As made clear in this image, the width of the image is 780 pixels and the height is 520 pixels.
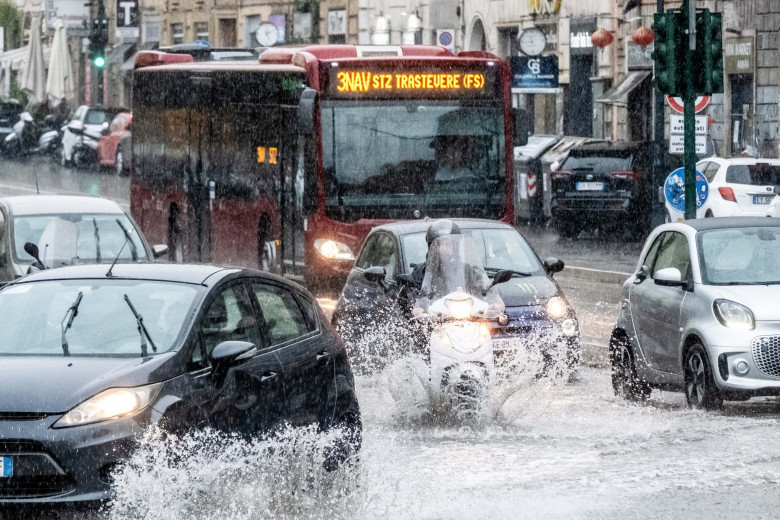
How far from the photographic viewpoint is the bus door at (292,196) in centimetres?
2083

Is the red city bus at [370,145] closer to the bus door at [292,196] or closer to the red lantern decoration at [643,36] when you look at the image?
the bus door at [292,196]

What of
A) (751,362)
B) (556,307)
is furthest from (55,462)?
(556,307)

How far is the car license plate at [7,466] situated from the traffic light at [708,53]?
536 inches

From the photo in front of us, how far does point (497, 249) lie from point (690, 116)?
5347 millimetres

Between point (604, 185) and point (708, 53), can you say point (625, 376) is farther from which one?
point (604, 185)

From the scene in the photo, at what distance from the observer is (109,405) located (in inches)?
304

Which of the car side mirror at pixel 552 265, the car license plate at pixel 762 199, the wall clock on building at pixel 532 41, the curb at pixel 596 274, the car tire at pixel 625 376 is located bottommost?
the curb at pixel 596 274

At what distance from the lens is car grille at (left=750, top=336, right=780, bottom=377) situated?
12211 mm

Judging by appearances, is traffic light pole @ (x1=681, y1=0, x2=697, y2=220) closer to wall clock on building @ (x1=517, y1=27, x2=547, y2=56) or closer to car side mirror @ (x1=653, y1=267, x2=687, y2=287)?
car side mirror @ (x1=653, y1=267, x2=687, y2=287)

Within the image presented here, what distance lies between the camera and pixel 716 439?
11016 mm

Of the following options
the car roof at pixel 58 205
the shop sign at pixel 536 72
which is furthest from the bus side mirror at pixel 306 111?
the shop sign at pixel 536 72

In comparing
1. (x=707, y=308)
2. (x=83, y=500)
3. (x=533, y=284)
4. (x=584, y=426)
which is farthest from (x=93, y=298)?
(x=533, y=284)

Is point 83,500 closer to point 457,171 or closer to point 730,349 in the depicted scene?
point 730,349

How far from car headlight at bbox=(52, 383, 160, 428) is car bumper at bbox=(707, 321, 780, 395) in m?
5.42
